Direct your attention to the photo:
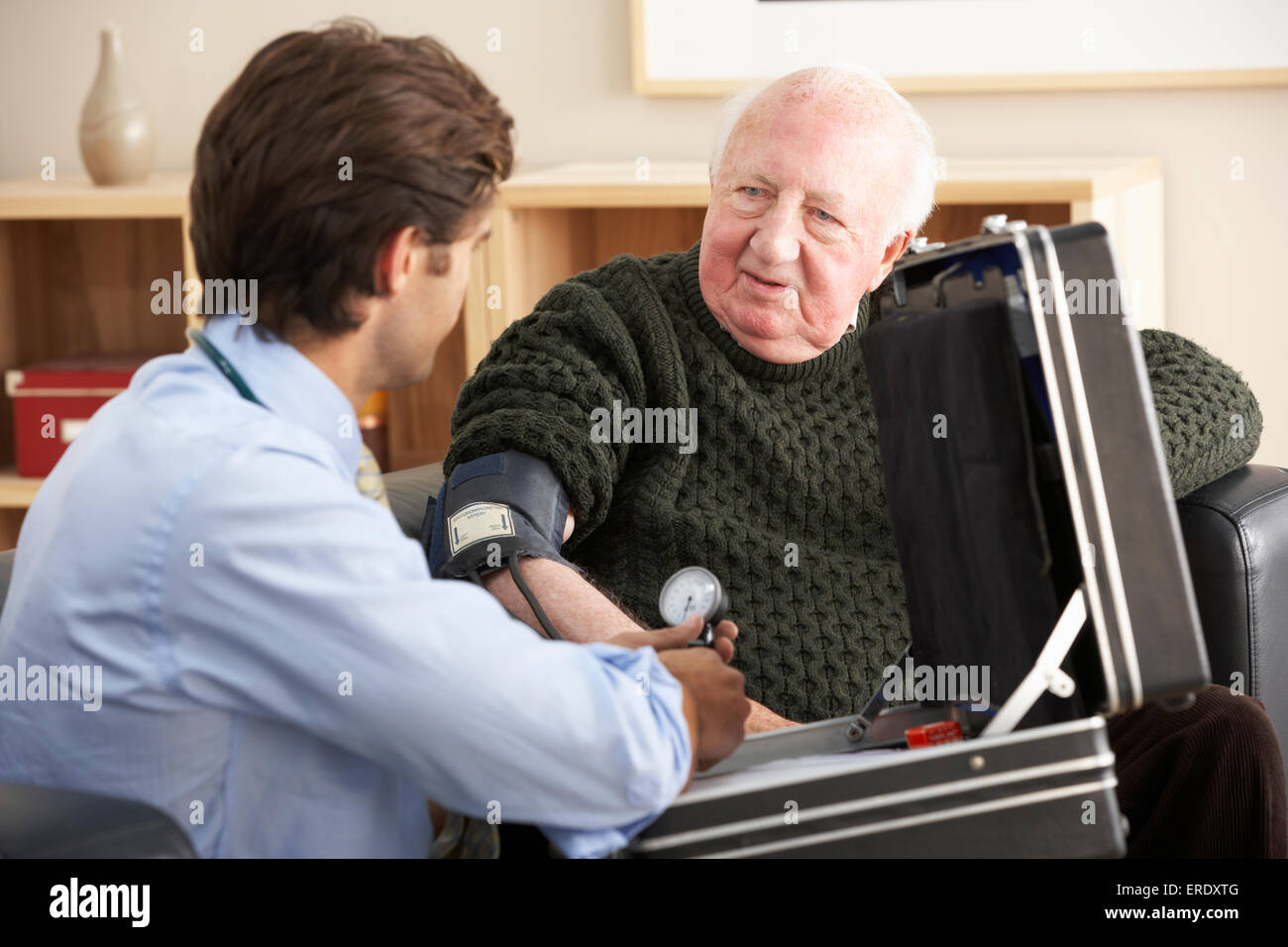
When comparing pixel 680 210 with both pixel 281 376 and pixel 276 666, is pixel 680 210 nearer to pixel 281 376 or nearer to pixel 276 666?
pixel 281 376

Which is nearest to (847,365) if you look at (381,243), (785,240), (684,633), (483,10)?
(785,240)

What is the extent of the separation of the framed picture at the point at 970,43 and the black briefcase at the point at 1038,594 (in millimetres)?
1711

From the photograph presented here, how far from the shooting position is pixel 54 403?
2.75 meters

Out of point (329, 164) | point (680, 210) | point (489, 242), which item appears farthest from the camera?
point (680, 210)

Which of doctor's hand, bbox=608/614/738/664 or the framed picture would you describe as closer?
doctor's hand, bbox=608/614/738/664

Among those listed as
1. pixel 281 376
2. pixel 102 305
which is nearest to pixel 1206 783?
pixel 281 376

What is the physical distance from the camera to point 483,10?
9.37 feet

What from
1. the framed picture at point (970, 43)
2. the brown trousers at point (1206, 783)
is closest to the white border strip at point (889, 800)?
the brown trousers at point (1206, 783)

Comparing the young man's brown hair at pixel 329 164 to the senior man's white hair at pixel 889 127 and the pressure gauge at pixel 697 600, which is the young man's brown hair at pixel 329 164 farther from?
the senior man's white hair at pixel 889 127

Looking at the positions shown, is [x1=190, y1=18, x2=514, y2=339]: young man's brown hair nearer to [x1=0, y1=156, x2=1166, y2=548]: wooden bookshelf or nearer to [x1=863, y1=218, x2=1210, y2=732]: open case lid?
[x1=863, y1=218, x2=1210, y2=732]: open case lid

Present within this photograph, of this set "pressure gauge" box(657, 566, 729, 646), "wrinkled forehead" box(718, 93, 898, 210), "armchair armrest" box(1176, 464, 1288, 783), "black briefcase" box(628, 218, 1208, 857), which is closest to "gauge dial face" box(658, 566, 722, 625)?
"pressure gauge" box(657, 566, 729, 646)

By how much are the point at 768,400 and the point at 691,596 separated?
638 mm

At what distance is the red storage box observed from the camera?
9.00 ft

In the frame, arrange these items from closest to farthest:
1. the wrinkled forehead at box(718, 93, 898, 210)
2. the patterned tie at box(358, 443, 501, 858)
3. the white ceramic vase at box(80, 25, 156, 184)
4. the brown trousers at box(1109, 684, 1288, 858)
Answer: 1. the patterned tie at box(358, 443, 501, 858)
2. the brown trousers at box(1109, 684, 1288, 858)
3. the wrinkled forehead at box(718, 93, 898, 210)
4. the white ceramic vase at box(80, 25, 156, 184)
